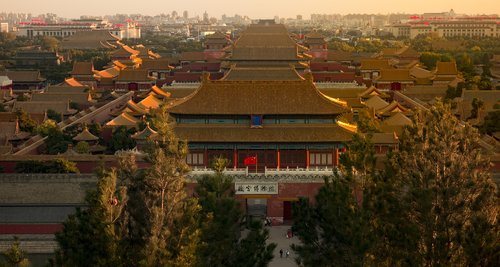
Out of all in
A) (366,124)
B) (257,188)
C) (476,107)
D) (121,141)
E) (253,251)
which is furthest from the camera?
(476,107)

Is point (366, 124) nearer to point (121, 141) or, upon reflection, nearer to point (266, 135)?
point (266, 135)

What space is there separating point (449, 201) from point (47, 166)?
70.2 ft

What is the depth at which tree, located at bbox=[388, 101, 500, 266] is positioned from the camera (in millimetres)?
21859

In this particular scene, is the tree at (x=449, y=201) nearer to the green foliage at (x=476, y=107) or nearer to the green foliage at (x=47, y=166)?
the green foliage at (x=47, y=166)

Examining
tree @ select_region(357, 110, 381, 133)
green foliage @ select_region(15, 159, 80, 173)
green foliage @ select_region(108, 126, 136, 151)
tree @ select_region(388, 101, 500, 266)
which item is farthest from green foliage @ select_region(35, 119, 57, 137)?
tree @ select_region(388, 101, 500, 266)

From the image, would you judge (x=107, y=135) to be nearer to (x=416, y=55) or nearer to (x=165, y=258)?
(x=165, y=258)

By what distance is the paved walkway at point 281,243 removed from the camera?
99.8ft

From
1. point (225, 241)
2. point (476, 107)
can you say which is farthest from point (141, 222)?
point (476, 107)

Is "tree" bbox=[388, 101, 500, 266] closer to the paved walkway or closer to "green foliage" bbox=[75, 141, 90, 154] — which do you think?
the paved walkway

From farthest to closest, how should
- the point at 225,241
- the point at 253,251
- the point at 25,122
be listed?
1. the point at 25,122
2. the point at 225,241
3. the point at 253,251

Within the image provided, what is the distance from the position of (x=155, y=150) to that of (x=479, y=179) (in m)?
9.11

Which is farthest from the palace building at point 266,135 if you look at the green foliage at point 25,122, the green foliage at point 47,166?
the green foliage at point 25,122

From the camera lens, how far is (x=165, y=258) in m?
22.0

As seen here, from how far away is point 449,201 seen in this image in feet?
74.4
